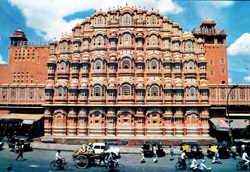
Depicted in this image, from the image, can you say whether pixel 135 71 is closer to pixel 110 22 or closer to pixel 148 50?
pixel 148 50

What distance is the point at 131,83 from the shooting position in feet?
135

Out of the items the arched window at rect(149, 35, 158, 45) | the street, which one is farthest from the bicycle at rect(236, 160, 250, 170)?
the arched window at rect(149, 35, 158, 45)

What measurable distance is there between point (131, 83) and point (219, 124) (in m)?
17.1

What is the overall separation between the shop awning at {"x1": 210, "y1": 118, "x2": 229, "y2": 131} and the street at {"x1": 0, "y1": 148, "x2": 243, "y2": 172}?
414 inches

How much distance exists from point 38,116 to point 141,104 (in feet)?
65.9

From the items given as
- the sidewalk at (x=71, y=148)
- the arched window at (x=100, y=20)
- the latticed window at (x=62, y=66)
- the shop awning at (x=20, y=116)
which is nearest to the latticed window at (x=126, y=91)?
the sidewalk at (x=71, y=148)

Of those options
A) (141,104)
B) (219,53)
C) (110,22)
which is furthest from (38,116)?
(219,53)

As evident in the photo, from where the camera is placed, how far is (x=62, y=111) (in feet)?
138

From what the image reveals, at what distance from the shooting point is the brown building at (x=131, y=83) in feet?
134

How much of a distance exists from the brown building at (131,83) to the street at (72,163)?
1047cm

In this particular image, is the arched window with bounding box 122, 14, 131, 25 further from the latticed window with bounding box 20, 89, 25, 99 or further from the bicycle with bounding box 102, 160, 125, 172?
the bicycle with bounding box 102, 160, 125, 172

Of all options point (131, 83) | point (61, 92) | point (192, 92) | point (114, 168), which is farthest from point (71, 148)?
point (192, 92)

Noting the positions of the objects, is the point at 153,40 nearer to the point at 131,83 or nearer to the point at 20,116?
→ the point at 131,83

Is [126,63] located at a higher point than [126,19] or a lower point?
lower
